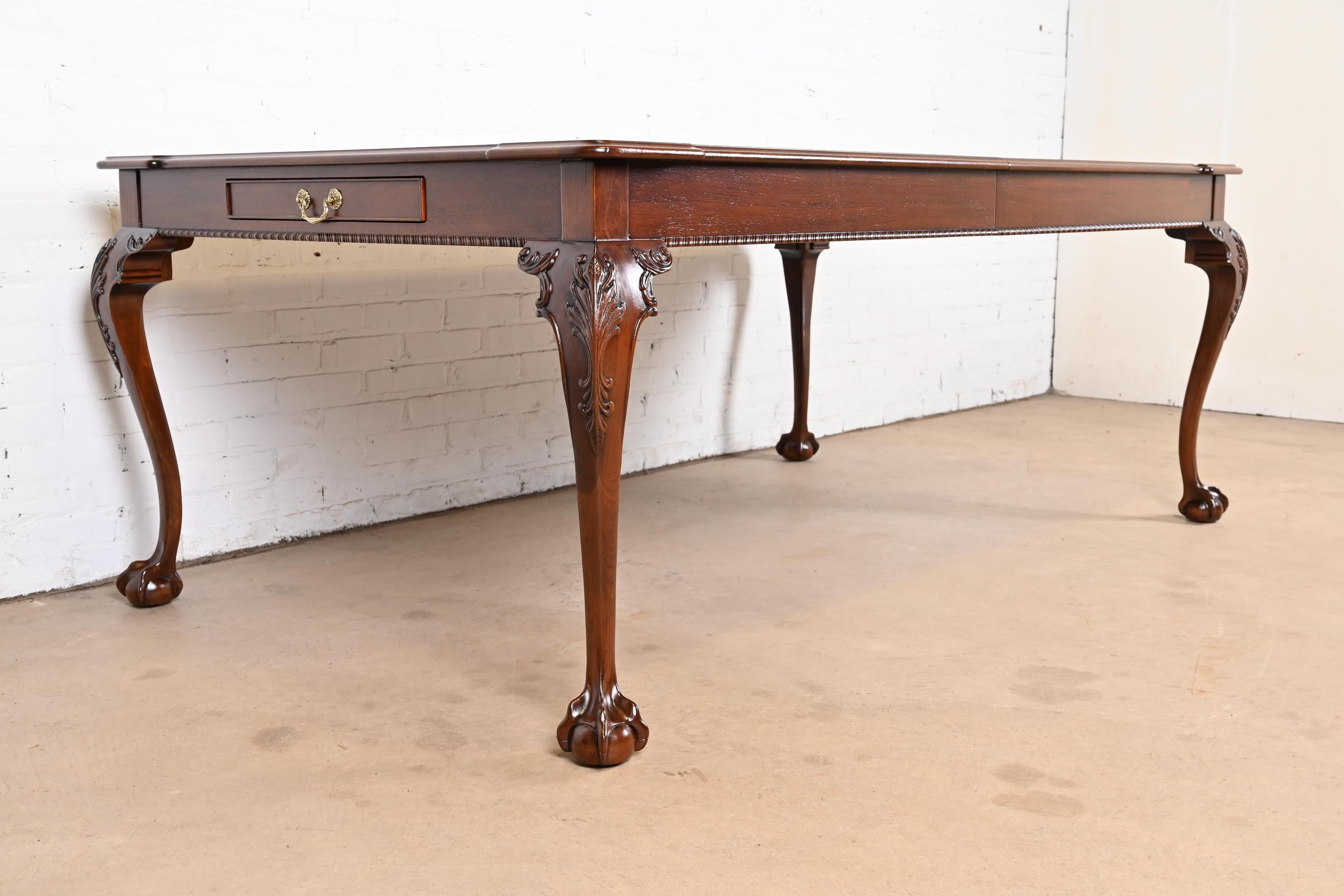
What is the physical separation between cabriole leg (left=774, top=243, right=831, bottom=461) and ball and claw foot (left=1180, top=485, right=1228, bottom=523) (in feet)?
3.66

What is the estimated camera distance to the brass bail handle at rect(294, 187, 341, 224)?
6.30 feet

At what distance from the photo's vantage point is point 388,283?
303 cm

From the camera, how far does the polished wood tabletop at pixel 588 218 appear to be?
1.65 meters

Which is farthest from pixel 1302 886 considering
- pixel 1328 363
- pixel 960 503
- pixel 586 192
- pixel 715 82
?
pixel 1328 363

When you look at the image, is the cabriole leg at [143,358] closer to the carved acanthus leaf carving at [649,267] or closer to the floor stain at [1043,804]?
the carved acanthus leaf carving at [649,267]

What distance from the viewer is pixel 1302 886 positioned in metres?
1.40

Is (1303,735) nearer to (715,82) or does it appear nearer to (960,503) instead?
(960,503)

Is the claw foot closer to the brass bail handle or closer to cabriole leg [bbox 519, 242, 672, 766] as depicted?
cabriole leg [bbox 519, 242, 672, 766]

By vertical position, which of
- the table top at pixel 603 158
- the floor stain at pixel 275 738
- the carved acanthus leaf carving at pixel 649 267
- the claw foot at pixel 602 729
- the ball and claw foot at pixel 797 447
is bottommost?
the ball and claw foot at pixel 797 447

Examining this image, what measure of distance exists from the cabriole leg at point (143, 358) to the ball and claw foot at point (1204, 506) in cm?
229

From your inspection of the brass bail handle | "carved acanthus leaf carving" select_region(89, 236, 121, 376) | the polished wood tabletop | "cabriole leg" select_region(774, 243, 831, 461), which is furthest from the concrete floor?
the brass bail handle

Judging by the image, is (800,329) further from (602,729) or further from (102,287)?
(602,729)

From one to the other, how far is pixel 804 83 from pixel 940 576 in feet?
6.41

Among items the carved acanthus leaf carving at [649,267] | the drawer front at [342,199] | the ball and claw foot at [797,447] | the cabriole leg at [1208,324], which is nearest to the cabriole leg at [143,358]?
the drawer front at [342,199]
